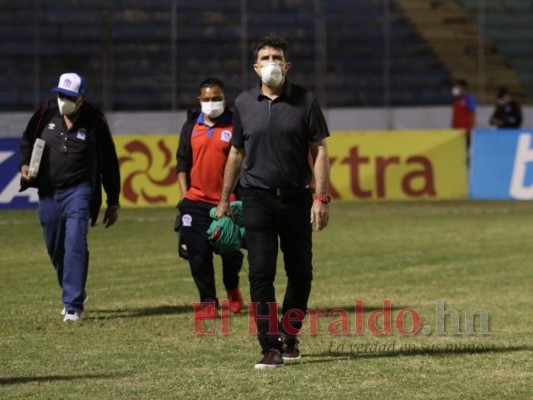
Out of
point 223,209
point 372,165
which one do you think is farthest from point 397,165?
point 223,209

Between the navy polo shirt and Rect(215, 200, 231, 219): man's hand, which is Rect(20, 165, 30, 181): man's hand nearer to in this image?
Rect(215, 200, 231, 219): man's hand

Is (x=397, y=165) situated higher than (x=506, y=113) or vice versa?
(x=506, y=113)

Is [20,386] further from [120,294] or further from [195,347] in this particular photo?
[120,294]

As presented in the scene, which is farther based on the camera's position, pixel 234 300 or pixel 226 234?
pixel 234 300

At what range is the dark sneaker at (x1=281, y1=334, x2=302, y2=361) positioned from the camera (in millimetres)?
9156

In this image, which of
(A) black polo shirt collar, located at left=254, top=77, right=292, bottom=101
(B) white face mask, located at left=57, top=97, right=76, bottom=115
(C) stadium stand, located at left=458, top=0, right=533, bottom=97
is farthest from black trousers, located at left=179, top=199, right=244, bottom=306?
(C) stadium stand, located at left=458, top=0, right=533, bottom=97

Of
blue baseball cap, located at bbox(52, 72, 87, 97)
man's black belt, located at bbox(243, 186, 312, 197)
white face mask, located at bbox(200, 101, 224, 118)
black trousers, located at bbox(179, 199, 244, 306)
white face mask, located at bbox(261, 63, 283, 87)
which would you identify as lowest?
black trousers, located at bbox(179, 199, 244, 306)

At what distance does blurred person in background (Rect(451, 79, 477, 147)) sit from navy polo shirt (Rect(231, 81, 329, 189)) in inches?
916

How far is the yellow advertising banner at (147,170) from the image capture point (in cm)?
2458

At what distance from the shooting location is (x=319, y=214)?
879cm

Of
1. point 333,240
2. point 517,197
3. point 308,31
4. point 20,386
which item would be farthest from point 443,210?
point 20,386

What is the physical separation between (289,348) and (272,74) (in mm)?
1765

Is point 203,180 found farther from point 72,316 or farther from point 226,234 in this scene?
point 226,234

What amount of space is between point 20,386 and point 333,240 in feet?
35.8
